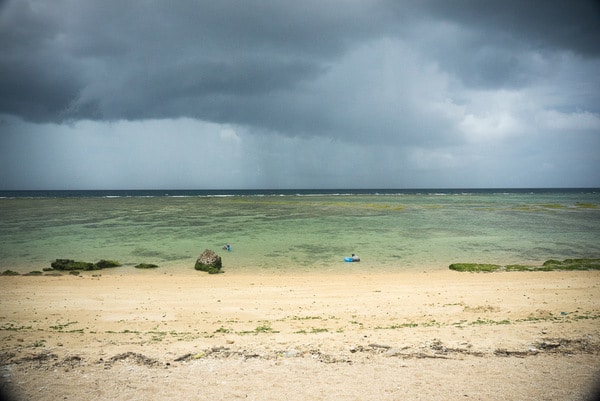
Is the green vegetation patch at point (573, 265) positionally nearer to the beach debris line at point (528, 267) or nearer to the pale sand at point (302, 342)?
the beach debris line at point (528, 267)

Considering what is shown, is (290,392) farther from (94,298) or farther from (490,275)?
(490,275)

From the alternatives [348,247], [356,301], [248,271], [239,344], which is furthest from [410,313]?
[348,247]

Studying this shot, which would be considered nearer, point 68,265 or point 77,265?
point 68,265

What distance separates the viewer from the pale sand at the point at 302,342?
21.4 ft

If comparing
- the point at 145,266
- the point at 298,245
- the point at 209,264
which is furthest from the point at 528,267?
the point at 145,266

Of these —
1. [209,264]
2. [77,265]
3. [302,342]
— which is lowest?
[77,265]

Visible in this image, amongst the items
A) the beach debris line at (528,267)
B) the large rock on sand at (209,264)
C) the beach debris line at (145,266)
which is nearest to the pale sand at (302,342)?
the large rock on sand at (209,264)

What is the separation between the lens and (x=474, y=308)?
1277 centimetres

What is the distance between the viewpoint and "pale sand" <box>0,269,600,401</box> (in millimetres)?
6516

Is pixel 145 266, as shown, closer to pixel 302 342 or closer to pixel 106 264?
pixel 106 264

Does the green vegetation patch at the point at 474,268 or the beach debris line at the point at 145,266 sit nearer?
the green vegetation patch at the point at 474,268

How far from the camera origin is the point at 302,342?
893cm

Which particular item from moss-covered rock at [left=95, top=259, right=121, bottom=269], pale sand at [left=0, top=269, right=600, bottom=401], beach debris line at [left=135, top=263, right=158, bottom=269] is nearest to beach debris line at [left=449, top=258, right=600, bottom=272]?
pale sand at [left=0, top=269, right=600, bottom=401]

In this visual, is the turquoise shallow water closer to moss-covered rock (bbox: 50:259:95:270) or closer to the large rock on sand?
the large rock on sand
